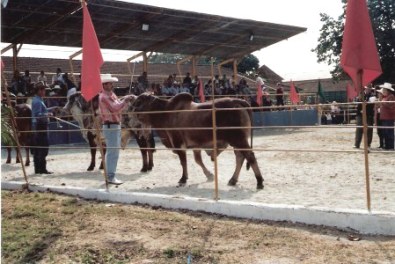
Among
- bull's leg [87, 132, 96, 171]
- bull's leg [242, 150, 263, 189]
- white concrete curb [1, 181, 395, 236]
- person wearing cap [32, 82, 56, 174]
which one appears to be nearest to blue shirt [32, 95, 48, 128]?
person wearing cap [32, 82, 56, 174]

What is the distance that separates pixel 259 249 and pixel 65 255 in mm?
1907

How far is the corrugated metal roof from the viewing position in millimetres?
15914

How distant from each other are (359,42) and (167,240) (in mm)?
2887

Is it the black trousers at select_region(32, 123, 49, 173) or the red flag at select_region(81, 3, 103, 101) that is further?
the black trousers at select_region(32, 123, 49, 173)

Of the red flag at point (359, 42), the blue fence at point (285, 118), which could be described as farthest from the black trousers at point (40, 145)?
the blue fence at point (285, 118)

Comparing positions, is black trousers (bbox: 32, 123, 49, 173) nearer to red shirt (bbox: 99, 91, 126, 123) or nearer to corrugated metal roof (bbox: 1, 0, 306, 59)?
red shirt (bbox: 99, 91, 126, 123)

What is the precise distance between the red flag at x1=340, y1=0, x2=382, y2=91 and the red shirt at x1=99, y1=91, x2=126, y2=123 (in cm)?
405

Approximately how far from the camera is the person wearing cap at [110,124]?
7.36m

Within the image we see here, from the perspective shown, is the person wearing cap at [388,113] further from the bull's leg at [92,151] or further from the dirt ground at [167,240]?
the dirt ground at [167,240]

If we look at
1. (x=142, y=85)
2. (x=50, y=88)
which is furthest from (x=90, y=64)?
(x=142, y=85)

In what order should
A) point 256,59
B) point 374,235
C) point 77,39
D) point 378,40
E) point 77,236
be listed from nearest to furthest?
point 374,235, point 77,236, point 77,39, point 378,40, point 256,59

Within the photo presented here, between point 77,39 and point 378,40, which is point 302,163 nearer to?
point 77,39

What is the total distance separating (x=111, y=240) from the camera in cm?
468

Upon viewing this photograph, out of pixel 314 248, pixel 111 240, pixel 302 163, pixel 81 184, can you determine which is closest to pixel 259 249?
pixel 314 248
